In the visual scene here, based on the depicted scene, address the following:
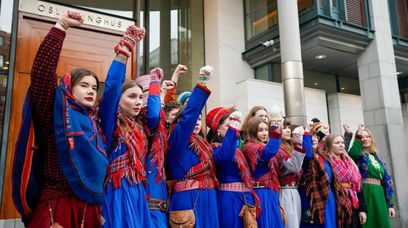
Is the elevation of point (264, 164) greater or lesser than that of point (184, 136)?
lesser

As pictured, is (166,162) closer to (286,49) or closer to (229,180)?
(229,180)

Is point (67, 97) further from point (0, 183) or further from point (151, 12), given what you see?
point (151, 12)

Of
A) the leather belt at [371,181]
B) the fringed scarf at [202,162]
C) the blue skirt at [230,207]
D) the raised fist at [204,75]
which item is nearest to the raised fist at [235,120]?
the fringed scarf at [202,162]

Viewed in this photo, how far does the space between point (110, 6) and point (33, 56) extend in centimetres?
242

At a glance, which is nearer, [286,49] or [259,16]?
[286,49]

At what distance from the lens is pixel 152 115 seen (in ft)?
9.70

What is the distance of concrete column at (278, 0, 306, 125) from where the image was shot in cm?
814

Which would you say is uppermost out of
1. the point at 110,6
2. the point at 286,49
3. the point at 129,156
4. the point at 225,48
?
the point at 225,48

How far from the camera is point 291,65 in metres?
8.35

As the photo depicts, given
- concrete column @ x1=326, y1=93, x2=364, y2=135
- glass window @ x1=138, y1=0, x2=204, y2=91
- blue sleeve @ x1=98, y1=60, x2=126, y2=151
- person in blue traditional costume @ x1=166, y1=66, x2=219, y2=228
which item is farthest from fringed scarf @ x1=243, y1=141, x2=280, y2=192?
concrete column @ x1=326, y1=93, x2=364, y2=135

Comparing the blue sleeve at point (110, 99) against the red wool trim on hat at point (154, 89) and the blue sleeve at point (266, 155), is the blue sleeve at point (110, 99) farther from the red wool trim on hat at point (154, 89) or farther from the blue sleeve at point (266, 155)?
the blue sleeve at point (266, 155)

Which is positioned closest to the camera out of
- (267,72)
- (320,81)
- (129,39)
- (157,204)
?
(129,39)

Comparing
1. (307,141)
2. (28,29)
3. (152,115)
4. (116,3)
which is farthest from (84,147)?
(116,3)

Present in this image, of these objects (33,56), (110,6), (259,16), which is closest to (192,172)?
(33,56)
